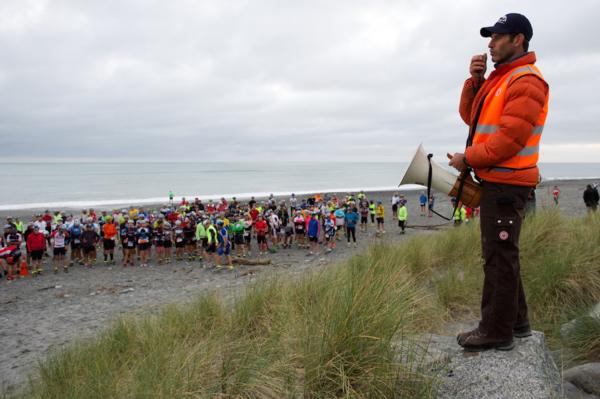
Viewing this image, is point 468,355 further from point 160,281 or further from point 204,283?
point 160,281

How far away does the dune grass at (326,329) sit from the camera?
2537 millimetres

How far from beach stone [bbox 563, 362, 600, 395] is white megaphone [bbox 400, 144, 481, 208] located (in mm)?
1427

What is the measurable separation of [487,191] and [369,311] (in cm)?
113

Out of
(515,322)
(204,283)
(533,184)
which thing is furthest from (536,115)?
(204,283)

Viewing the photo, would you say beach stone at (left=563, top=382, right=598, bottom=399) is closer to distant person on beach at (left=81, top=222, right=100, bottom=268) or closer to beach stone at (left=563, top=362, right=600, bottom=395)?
beach stone at (left=563, top=362, right=600, bottom=395)

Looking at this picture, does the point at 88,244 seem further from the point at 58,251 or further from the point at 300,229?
the point at 300,229

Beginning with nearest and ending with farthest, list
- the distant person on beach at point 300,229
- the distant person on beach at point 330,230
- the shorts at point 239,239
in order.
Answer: the shorts at point 239,239, the distant person on beach at point 330,230, the distant person on beach at point 300,229

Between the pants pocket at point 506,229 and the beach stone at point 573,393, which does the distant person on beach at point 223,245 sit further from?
the pants pocket at point 506,229

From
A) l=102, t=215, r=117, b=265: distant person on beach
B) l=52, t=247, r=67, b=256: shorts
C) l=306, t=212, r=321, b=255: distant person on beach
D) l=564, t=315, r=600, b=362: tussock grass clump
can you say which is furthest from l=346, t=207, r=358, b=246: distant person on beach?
l=564, t=315, r=600, b=362: tussock grass clump

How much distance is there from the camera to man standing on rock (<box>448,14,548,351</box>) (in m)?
2.39

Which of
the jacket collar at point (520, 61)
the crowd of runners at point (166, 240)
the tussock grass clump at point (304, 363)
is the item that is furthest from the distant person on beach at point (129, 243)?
the jacket collar at point (520, 61)

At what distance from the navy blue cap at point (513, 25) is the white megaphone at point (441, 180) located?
955mm

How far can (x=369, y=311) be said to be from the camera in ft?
9.43

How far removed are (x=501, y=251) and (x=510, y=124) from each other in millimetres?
787
